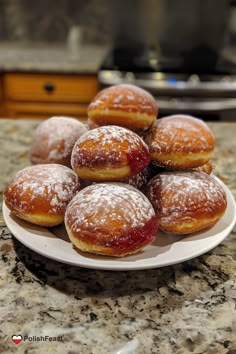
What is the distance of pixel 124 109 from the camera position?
0.72 meters

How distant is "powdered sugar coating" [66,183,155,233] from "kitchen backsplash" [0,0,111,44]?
2.11m

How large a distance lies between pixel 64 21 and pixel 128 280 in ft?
7.47

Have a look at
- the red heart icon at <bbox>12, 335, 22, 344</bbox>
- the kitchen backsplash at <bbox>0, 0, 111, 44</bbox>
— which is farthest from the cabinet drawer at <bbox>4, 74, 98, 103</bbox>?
the red heart icon at <bbox>12, 335, 22, 344</bbox>

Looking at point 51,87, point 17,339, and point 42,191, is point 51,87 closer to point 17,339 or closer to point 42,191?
point 42,191

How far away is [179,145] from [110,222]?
0.68 feet

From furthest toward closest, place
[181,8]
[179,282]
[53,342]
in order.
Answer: [181,8] → [179,282] → [53,342]

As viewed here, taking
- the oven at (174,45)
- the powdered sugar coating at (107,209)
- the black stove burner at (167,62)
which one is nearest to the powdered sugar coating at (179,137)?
the powdered sugar coating at (107,209)

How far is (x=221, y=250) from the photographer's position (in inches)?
26.5

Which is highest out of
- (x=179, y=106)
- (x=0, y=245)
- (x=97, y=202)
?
(x=97, y=202)

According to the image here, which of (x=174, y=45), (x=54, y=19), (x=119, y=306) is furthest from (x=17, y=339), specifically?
(x=54, y=19)

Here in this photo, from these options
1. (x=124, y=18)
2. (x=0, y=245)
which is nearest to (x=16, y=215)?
(x=0, y=245)

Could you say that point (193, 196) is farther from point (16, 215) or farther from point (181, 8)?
point (181, 8)

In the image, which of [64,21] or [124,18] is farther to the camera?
[64,21]

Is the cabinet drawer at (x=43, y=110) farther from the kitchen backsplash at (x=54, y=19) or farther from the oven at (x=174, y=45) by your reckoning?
the kitchen backsplash at (x=54, y=19)
